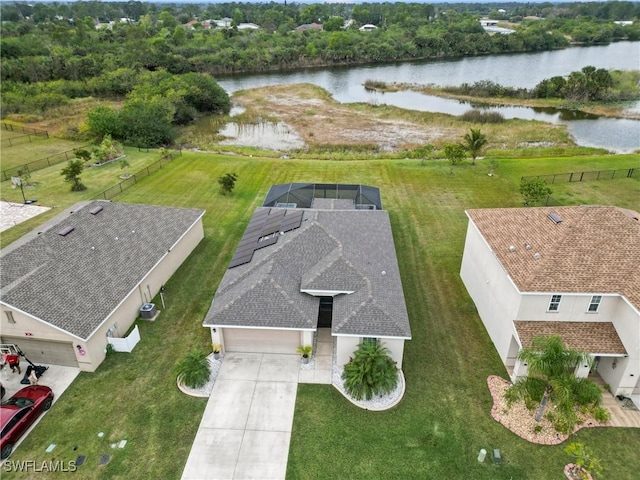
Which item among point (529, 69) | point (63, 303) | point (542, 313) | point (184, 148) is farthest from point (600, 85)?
point (63, 303)

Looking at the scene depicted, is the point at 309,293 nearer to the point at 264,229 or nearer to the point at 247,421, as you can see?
the point at 247,421

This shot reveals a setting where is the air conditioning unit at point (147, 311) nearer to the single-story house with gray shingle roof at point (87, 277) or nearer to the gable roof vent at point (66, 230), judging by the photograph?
the single-story house with gray shingle roof at point (87, 277)

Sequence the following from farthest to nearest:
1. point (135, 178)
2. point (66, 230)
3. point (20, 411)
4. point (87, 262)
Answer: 1. point (135, 178)
2. point (66, 230)
3. point (87, 262)
4. point (20, 411)

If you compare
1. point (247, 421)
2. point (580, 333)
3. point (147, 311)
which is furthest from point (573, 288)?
point (147, 311)

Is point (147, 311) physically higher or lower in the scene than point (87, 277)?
lower

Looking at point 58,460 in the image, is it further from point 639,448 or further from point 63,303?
point 639,448

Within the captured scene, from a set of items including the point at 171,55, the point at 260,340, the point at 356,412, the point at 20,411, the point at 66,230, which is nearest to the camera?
the point at 20,411
